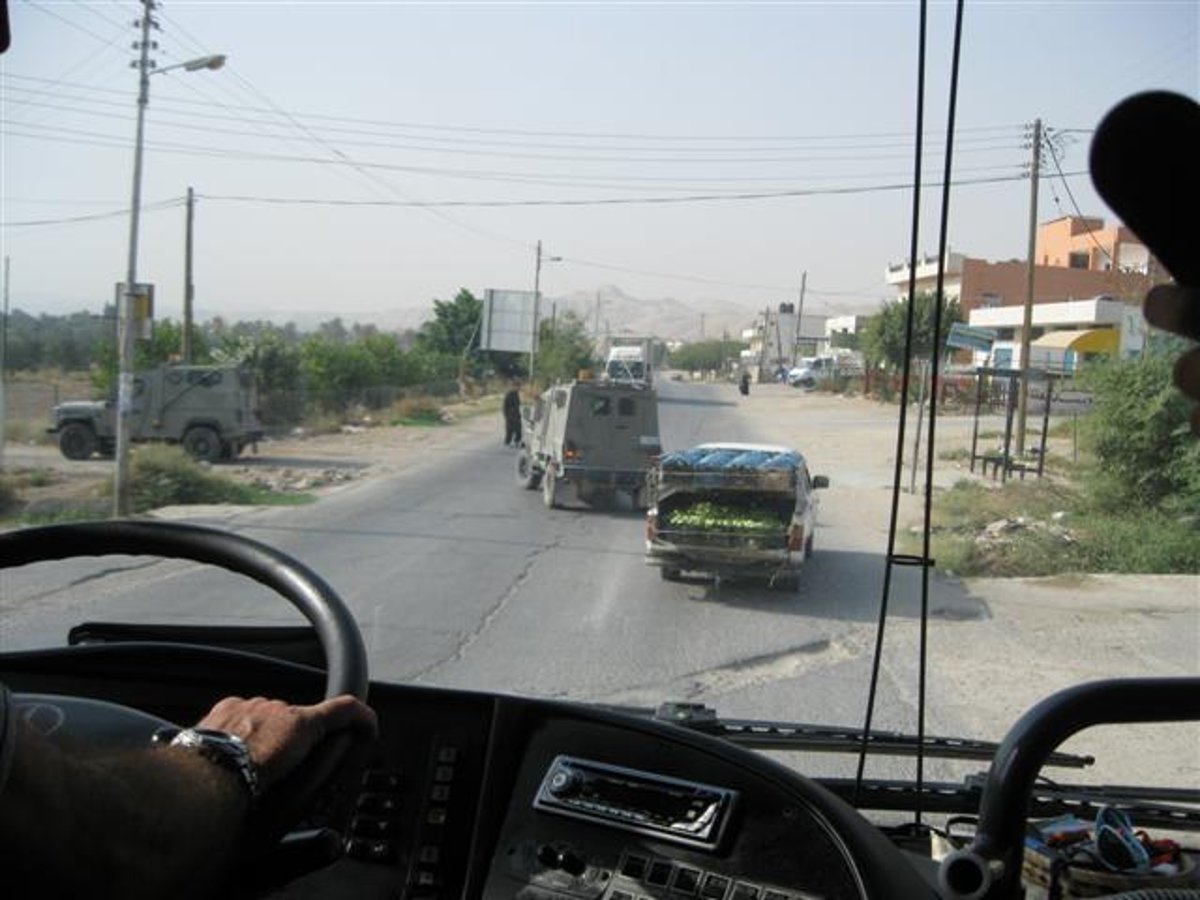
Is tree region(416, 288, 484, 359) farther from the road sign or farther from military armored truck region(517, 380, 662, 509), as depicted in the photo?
the road sign

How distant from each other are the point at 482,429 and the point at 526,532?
24540 millimetres

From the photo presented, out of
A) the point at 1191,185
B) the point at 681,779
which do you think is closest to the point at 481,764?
the point at 681,779

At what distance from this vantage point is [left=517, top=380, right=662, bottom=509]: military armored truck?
2136cm

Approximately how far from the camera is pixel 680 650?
373 inches

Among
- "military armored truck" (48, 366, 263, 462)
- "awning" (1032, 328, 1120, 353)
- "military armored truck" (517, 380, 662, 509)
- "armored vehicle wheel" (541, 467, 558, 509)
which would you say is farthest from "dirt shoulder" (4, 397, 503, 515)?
"awning" (1032, 328, 1120, 353)

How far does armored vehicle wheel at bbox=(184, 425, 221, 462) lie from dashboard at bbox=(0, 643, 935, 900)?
1099 inches

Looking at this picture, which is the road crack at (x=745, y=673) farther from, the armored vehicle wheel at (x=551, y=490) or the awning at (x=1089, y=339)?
the armored vehicle wheel at (x=551, y=490)

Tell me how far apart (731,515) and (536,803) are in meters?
12.1

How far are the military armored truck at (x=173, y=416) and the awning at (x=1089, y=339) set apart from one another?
2242 cm

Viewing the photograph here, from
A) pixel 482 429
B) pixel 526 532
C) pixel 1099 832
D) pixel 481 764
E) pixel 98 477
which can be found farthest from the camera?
pixel 482 429

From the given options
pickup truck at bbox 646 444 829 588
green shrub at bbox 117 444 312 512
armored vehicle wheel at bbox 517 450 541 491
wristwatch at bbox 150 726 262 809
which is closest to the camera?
wristwatch at bbox 150 726 262 809

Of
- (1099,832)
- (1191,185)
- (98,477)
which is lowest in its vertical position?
(98,477)

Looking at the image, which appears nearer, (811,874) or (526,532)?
(811,874)

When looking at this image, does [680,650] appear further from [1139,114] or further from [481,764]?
[1139,114]
